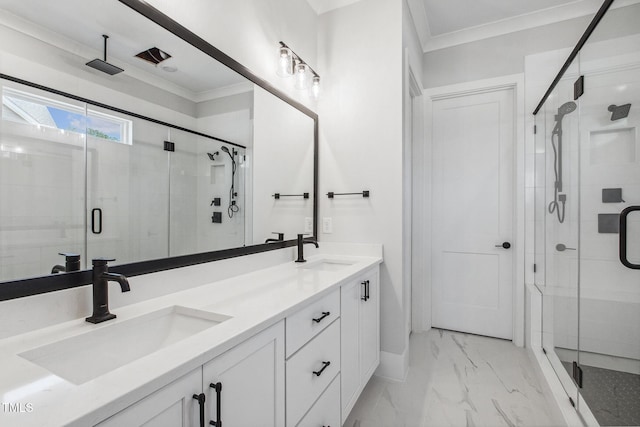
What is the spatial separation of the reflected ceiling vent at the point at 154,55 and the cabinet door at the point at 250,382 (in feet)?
3.58

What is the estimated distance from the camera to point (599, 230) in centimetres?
163

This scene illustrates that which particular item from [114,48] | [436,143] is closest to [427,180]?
[436,143]

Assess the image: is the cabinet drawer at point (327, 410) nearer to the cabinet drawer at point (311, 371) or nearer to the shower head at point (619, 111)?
the cabinet drawer at point (311, 371)

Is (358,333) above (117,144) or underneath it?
underneath

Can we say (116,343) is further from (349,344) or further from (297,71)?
(297,71)

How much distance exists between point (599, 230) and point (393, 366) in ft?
4.79

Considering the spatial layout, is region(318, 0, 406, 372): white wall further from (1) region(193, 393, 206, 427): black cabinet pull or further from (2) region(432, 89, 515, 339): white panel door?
(1) region(193, 393, 206, 427): black cabinet pull

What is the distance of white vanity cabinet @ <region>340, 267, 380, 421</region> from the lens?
1533 millimetres

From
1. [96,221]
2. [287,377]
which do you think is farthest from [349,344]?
[96,221]

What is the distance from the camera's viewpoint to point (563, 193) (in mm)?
2055

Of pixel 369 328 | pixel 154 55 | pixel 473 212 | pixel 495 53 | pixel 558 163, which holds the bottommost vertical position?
pixel 369 328

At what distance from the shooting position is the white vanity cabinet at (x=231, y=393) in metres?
0.61

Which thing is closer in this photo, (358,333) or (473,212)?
(358,333)

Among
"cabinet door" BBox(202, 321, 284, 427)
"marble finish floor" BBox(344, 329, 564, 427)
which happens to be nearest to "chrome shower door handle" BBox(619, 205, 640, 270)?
"marble finish floor" BBox(344, 329, 564, 427)
